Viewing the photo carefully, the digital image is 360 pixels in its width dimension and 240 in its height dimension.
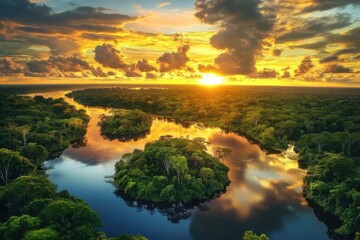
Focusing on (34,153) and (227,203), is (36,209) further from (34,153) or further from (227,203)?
(34,153)

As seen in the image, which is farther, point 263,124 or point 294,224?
point 263,124

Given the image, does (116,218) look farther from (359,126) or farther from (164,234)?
(359,126)

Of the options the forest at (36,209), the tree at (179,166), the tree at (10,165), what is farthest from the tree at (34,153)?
the tree at (179,166)

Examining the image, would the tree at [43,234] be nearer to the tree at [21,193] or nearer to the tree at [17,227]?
the tree at [17,227]

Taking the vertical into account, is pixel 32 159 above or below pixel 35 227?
below

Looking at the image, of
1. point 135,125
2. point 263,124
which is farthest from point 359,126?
point 135,125

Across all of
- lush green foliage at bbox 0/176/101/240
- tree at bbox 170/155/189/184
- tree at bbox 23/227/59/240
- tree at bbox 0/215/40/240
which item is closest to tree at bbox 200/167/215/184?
tree at bbox 170/155/189/184

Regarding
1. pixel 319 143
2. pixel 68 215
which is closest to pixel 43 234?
pixel 68 215

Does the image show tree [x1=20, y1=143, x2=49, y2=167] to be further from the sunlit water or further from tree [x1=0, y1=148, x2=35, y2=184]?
tree [x1=0, y1=148, x2=35, y2=184]
